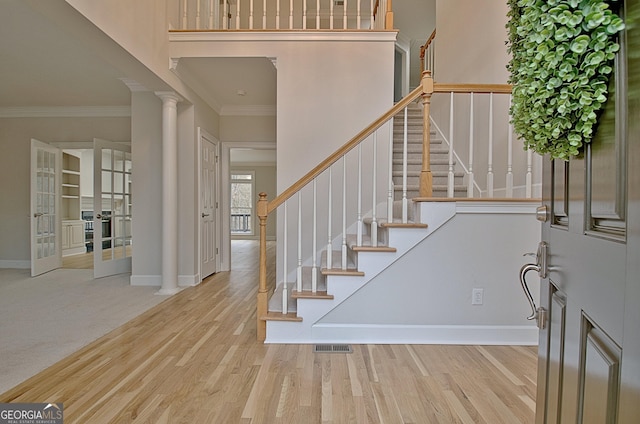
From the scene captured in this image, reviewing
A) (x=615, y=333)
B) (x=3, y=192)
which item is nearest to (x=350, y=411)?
(x=615, y=333)

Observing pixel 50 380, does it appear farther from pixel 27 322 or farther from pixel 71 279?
pixel 71 279

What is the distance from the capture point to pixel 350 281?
2396 millimetres

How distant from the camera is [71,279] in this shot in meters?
4.39

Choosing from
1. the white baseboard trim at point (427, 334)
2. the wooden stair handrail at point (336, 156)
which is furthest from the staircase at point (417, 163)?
the white baseboard trim at point (427, 334)

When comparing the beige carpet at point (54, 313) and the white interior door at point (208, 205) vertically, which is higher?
the white interior door at point (208, 205)

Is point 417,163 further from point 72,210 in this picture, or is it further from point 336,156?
point 72,210

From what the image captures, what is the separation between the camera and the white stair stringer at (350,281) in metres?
2.38

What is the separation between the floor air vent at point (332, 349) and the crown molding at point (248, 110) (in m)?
3.68

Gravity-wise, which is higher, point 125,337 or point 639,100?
point 639,100

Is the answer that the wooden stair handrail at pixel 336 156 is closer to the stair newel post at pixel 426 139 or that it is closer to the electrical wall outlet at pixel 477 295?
the stair newel post at pixel 426 139

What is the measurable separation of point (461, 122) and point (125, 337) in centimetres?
404

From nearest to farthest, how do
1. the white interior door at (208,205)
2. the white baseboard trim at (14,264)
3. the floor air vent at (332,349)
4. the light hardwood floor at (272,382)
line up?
the light hardwood floor at (272,382) → the floor air vent at (332,349) → the white interior door at (208,205) → the white baseboard trim at (14,264)

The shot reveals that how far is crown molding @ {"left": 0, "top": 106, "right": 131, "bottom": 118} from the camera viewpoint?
16.1 ft

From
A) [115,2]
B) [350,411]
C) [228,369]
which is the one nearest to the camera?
[350,411]
